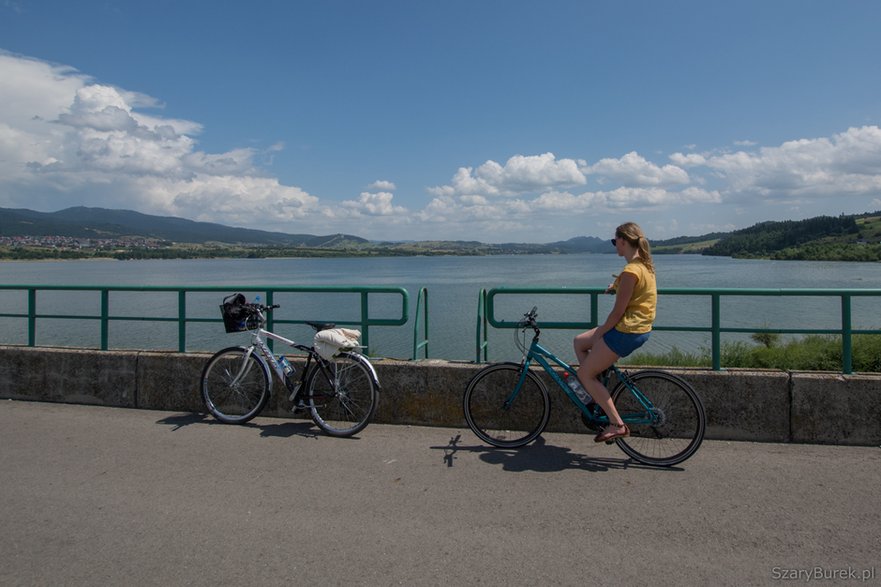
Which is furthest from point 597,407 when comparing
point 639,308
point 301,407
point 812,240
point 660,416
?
point 812,240

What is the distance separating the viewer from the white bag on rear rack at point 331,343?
6.54 meters

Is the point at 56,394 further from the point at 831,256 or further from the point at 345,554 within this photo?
the point at 831,256

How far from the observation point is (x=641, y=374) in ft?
18.9

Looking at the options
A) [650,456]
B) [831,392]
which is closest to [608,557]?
[650,456]

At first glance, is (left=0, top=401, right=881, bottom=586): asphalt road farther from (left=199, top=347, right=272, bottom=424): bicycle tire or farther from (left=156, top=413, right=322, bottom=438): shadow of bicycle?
(left=199, top=347, right=272, bottom=424): bicycle tire

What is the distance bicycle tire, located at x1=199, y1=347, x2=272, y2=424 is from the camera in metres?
7.03

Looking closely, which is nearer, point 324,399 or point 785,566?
point 785,566

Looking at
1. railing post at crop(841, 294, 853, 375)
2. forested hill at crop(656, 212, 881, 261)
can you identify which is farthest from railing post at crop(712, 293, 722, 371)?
forested hill at crop(656, 212, 881, 261)

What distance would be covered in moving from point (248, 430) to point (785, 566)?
4.92 metres

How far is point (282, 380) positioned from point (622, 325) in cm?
357

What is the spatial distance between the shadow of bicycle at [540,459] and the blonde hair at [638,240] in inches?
66.1

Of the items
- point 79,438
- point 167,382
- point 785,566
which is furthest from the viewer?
point 167,382

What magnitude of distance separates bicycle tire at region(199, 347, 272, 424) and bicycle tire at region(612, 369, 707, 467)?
12.0ft

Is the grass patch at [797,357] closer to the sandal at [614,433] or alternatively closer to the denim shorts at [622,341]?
the sandal at [614,433]
